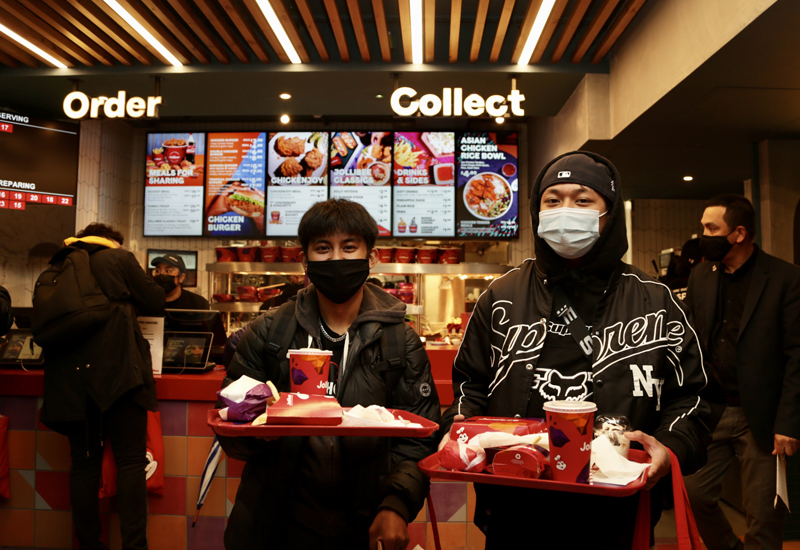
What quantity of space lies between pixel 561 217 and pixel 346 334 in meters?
0.72

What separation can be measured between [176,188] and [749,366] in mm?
6538

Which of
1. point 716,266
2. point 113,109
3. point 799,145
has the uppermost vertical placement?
point 113,109

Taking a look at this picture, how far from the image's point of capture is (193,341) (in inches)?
134

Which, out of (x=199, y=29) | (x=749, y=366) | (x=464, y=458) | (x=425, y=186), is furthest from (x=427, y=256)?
(x=464, y=458)

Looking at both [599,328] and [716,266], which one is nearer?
[599,328]

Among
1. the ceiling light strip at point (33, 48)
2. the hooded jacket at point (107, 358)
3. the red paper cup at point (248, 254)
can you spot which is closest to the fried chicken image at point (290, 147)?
the red paper cup at point (248, 254)

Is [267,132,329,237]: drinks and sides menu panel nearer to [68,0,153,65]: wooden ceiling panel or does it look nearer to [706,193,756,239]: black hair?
[68,0,153,65]: wooden ceiling panel

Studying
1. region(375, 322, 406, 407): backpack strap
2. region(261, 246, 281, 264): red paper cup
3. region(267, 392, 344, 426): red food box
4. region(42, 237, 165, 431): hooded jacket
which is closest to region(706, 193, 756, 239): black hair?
region(375, 322, 406, 407): backpack strap

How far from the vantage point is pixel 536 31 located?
4266mm

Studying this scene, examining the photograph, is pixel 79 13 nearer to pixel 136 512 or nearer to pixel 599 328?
pixel 136 512

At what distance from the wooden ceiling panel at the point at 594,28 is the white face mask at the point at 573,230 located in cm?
314

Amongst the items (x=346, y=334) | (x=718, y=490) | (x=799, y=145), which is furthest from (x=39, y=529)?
(x=799, y=145)

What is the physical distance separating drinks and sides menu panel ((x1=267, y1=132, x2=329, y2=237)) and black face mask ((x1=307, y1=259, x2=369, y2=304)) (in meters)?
5.38

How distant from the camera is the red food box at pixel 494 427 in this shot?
1284 millimetres
